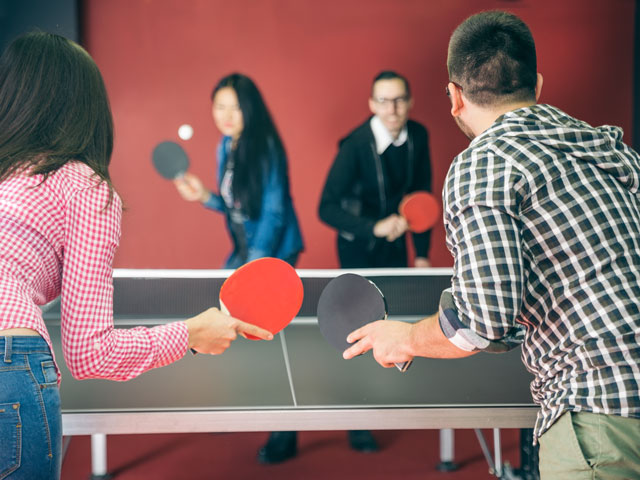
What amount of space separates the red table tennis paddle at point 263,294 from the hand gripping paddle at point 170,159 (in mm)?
3022

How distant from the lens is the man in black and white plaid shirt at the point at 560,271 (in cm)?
118

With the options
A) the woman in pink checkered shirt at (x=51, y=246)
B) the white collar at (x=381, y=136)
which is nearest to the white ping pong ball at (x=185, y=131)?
the white collar at (x=381, y=136)

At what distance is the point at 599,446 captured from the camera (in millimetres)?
1183

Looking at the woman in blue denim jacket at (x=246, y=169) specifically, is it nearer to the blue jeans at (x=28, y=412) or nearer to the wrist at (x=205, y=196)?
the wrist at (x=205, y=196)

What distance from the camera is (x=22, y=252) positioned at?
1260 mm

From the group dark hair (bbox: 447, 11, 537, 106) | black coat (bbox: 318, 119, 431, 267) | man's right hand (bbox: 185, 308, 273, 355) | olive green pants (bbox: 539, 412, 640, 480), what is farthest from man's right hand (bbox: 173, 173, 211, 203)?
olive green pants (bbox: 539, 412, 640, 480)

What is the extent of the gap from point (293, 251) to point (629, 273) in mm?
3005

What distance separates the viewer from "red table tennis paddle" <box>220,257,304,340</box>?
1691 millimetres

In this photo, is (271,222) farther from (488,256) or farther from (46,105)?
(488,256)

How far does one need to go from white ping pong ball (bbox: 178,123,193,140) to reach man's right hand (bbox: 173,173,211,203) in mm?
312

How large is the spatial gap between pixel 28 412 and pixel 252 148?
11.1ft

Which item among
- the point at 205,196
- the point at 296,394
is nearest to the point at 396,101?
the point at 205,196

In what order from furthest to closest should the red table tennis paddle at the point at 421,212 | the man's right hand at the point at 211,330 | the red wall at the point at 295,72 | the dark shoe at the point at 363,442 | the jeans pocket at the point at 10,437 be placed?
the red wall at the point at 295,72 → the red table tennis paddle at the point at 421,212 → the dark shoe at the point at 363,442 → the man's right hand at the point at 211,330 → the jeans pocket at the point at 10,437

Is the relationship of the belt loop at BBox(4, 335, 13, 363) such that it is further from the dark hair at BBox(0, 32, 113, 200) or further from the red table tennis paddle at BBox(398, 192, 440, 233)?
the red table tennis paddle at BBox(398, 192, 440, 233)
